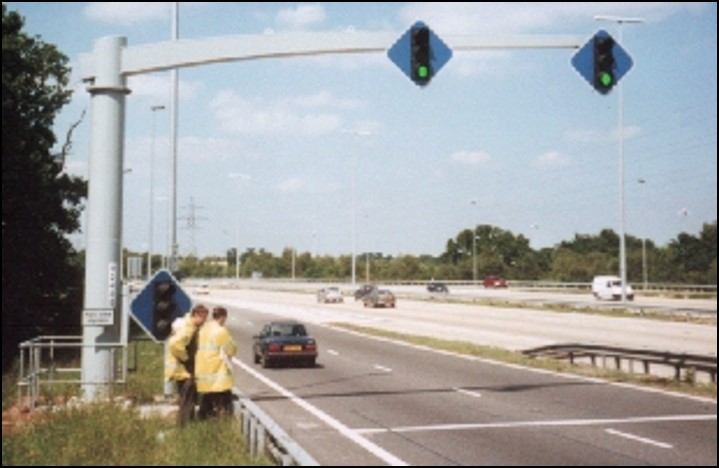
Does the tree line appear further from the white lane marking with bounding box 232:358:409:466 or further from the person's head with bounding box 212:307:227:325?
the person's head with bounding box 212:307:227:325

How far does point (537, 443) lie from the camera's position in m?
11.2

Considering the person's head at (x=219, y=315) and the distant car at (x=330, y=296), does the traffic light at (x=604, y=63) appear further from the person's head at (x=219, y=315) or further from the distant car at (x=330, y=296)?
the distant car at (x=330, y=296)

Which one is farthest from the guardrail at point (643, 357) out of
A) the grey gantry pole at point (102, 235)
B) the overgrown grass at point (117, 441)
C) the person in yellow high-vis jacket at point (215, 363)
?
the grey gantry pole at point (102, 235)

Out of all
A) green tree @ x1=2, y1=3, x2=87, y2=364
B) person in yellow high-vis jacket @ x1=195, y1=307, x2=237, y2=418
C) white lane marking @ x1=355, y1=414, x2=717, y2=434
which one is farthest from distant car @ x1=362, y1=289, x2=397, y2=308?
person in yellow high-vis jacket @ x1=195, y1=307, x2=237, y2=418

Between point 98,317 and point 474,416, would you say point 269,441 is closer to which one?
point 98,317

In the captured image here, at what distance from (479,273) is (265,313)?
70.9 meters

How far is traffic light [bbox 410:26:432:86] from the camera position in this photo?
1092 centimetres

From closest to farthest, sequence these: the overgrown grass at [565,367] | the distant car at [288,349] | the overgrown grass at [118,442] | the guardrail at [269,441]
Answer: the guardrail at [269,441]
the overgrown grass at [118,442]
the overgrown grass at [565,367]
the distant car at [288,349]

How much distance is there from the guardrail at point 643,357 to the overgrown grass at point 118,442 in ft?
39.6

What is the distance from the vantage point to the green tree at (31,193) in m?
26.4

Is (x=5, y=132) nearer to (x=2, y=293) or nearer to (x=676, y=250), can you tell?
(x=2, y=293)

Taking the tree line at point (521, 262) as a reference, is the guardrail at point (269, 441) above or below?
below

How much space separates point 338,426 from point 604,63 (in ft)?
23.9

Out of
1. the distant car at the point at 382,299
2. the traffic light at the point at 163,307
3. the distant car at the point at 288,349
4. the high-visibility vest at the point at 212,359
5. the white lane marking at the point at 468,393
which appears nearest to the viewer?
the high-visibility vest at the point at 212,359
